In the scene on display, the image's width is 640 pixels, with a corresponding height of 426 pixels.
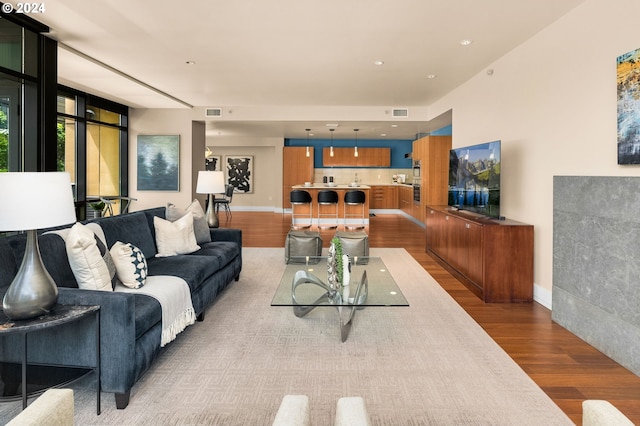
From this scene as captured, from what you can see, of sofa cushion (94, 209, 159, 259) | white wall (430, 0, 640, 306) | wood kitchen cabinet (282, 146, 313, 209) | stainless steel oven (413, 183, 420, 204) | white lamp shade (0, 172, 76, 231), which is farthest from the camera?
wood kitchen cabinet (282, 146, 313, 209)

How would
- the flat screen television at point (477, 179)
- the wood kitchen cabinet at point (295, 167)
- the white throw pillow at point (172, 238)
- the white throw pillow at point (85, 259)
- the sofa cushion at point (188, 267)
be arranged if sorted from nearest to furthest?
the white throw pillow at point (85, 259) → the sofa cushion at point (188, 267) → the white throw pillow at point (172, 238) → the flat screen television at point (477, 179) → the wood kitchen cabinet at point (295, 167)

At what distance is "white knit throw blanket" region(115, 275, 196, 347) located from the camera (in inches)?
113

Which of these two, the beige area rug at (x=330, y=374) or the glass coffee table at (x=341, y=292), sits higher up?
the glass coffee table at (x=341, y=292)

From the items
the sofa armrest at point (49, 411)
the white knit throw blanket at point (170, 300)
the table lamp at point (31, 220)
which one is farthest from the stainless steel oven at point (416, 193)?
the sofa armrest at point (49, 411)

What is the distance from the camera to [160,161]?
874 centimetres

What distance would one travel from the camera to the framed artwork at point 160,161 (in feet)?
28.7

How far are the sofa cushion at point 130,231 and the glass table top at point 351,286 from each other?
1364mm

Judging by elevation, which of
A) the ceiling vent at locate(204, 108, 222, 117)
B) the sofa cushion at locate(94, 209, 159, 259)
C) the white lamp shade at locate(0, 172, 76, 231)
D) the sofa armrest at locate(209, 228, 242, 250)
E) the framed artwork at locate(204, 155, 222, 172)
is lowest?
the sofa armrest at locate(209, 228, 242, 250)

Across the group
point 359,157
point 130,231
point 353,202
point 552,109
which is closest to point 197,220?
point 130,231

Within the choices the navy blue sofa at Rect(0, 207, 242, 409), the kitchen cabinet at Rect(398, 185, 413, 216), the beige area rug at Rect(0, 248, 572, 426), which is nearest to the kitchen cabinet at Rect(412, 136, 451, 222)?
the kitchen cabinet at Rect(398, 185, 413, 216)

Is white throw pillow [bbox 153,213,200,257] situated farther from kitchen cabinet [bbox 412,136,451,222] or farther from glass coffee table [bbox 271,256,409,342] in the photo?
kitchen cabinet [bbox 412,136,451,222]

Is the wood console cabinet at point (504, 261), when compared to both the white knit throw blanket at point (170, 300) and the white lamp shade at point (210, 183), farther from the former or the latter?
the white lamp shade at point (210, 183)

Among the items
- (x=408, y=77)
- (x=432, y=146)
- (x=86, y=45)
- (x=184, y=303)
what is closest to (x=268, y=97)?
(x=408, y=77)

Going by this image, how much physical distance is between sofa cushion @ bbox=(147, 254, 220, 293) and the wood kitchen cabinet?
31.0ft
